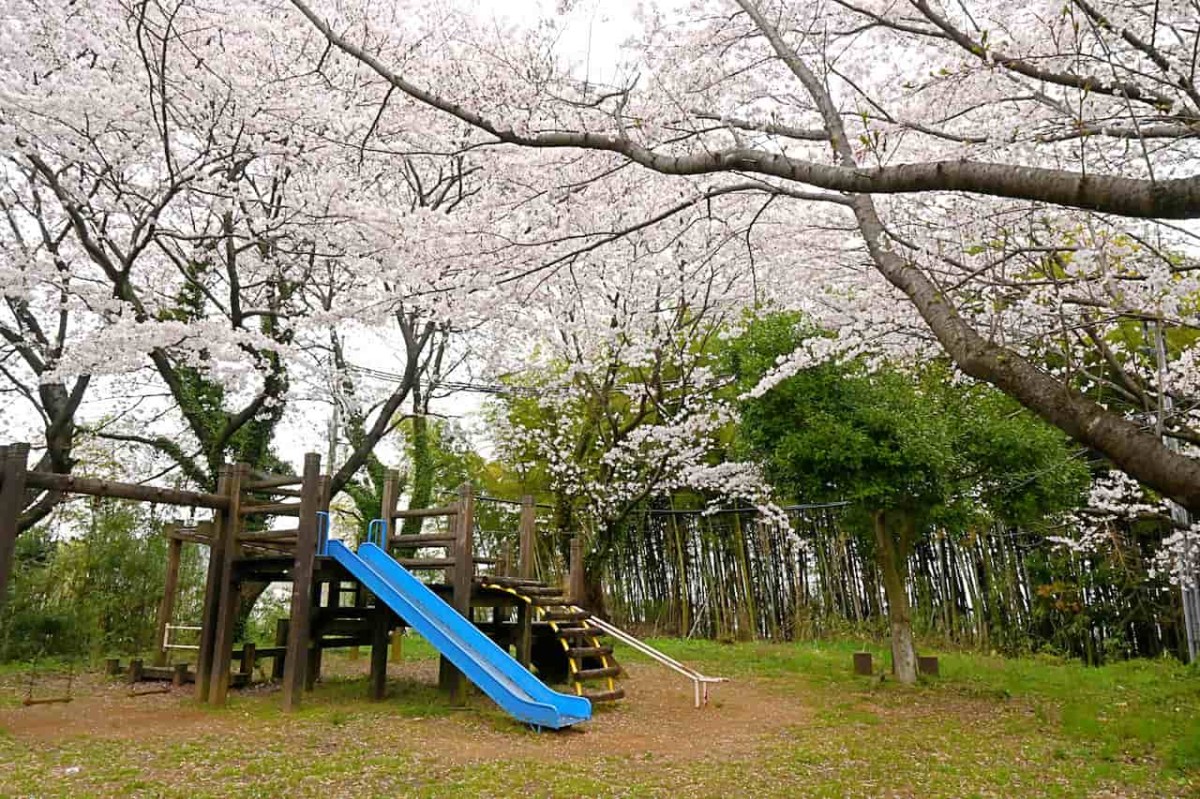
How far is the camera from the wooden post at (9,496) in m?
4.52

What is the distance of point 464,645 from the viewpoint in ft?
17.8

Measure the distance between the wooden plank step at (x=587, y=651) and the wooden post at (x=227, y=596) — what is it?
2504 millimetres

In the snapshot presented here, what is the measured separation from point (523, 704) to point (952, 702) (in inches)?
136

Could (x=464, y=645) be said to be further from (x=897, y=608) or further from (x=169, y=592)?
(x=897, y=608)

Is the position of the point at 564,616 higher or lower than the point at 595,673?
higher

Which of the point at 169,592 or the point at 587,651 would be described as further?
the point at 169,592

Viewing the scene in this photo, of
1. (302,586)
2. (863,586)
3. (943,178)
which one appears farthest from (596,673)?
(863,586)

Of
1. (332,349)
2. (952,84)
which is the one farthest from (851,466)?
(332,349)

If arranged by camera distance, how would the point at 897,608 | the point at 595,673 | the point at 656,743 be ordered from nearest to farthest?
the point at 656,743
the point at 595,673
the point at 897,608

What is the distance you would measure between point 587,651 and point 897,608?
9.06 ft

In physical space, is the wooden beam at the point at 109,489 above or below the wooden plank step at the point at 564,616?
above

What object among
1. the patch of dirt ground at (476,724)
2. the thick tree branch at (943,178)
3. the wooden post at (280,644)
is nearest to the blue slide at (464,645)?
the patch of dirt ground at (476,724)

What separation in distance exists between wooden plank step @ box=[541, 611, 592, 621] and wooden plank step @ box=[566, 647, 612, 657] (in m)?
0.24

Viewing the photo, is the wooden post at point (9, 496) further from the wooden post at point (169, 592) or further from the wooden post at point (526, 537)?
the wooden post at point (526, 537)
